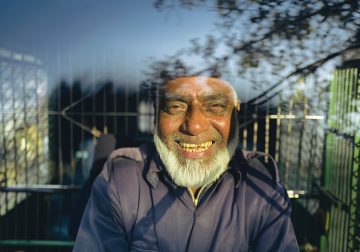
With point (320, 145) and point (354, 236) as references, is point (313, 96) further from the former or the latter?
point (354, 236)

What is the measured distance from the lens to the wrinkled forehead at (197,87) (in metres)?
1.98

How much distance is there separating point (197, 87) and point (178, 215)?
0.77 metres

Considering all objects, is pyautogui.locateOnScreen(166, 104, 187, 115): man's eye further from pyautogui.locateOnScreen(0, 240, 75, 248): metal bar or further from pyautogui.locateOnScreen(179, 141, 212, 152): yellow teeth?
pyautogui.locateOnScreen(0, 240, 75, 248): metal bar

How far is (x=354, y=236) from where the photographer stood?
250 cm

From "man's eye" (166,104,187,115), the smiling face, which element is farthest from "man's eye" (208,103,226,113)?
"man's eye" (166,104,187,115)

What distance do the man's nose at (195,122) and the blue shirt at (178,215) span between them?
294 mm

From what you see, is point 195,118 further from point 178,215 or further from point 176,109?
point 178,215

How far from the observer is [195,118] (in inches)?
75.5

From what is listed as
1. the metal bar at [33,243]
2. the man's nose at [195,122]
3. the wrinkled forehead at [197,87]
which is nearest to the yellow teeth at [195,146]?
the man's nose at [195,122]

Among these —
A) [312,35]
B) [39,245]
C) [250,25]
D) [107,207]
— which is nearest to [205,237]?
[107,207]

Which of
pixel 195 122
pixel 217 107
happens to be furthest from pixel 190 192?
pixel 217 107

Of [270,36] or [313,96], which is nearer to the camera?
[270,36]

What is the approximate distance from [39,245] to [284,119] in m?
3.11

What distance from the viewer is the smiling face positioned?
6.37 ft
